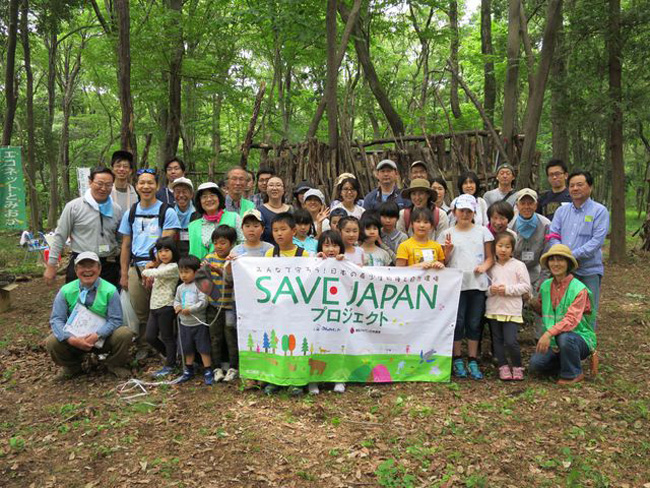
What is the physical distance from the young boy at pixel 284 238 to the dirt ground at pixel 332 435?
53.5 inches

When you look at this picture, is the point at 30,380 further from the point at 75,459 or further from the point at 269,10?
the point at 269,10

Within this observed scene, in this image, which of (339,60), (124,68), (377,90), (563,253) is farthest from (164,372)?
(377,90)

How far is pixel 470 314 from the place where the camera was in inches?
193

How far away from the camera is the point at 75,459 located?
3.51 metres

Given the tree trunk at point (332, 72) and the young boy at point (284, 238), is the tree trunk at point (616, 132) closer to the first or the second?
the tree trunk at point (332, 72)

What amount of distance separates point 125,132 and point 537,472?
703cm

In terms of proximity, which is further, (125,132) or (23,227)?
(23,227)

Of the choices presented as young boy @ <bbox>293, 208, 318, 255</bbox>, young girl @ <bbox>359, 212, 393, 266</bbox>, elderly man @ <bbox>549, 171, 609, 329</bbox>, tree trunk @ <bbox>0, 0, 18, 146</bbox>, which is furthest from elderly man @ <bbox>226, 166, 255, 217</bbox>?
tree trunk @ <bbox>0, 0, 18, 146</bbox>

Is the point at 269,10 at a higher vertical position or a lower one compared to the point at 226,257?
higher

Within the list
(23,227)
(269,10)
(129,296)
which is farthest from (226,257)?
(23,227)

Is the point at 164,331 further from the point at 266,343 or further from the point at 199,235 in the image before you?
the point at 266,343

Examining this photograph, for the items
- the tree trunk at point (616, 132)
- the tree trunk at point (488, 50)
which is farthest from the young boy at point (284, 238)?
the tree trunk at point (488, 50)

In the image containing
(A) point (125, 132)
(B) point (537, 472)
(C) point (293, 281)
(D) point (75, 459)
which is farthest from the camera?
(A) point (125, 132)

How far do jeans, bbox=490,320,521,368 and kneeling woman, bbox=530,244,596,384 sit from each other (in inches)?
8.4
